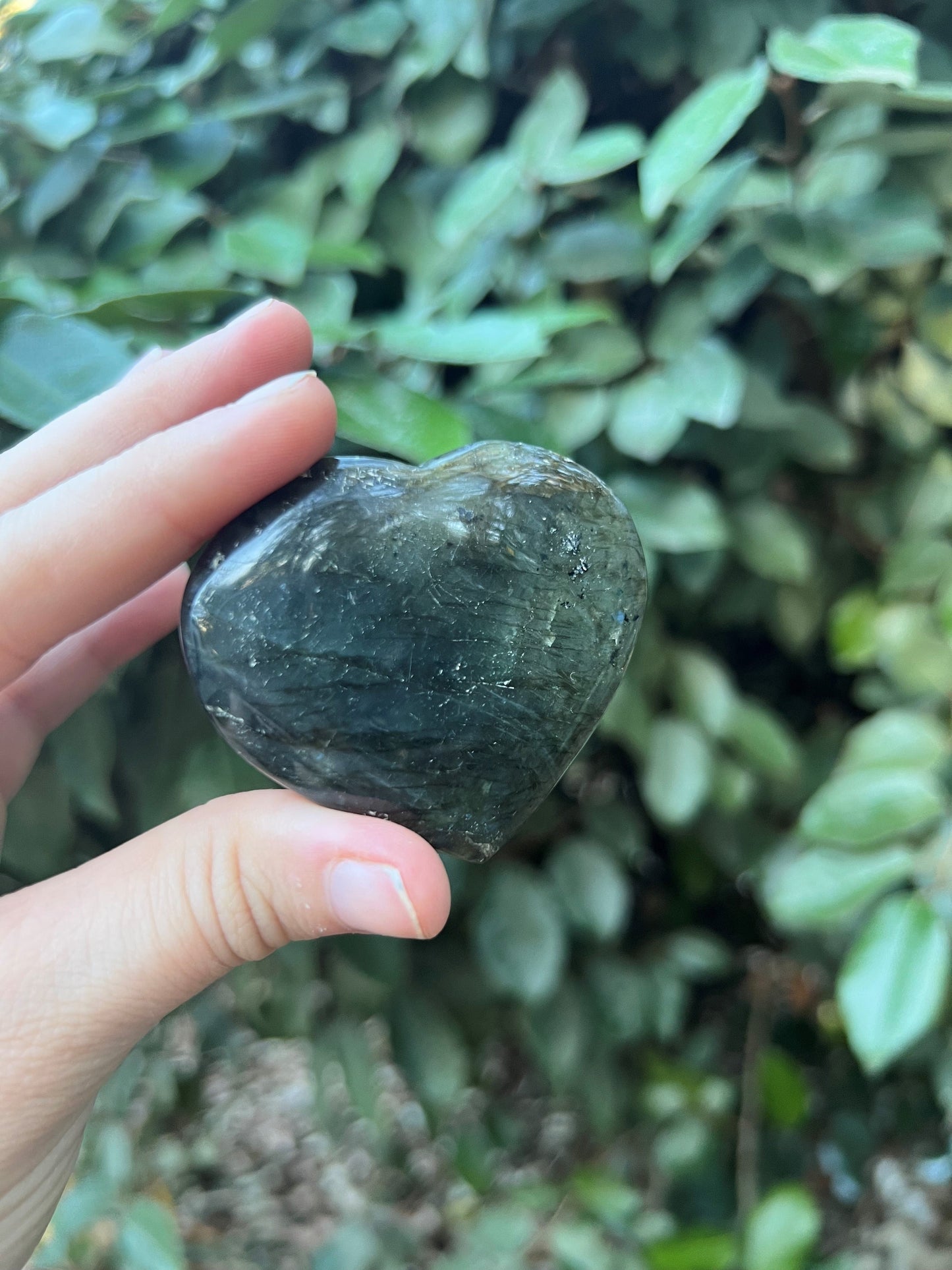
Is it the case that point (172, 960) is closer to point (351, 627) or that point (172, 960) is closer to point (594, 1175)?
point (351, 627)

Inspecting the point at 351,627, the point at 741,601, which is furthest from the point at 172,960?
the point at 741,601

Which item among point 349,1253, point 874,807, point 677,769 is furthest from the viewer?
point 349,1253

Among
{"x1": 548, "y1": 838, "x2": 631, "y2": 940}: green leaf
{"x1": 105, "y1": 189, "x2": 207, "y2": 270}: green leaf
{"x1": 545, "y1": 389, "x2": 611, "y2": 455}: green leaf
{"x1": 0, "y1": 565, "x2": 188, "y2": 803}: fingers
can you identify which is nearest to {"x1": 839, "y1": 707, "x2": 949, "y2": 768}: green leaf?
{"x1": 548, "y1": 838, "x2": 631, "y2": 940}: green leaf

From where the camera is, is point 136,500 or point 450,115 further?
point 450,115

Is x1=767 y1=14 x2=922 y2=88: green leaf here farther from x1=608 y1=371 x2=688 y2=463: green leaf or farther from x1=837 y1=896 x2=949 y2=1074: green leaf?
x1=837 y1=896 x2=949 y2=1074: green leaf

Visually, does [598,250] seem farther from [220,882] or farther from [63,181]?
[220,882]

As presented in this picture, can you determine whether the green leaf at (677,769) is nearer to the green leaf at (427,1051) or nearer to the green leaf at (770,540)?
the green leaf at (770,540)

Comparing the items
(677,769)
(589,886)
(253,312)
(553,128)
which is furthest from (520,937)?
(553,128)
